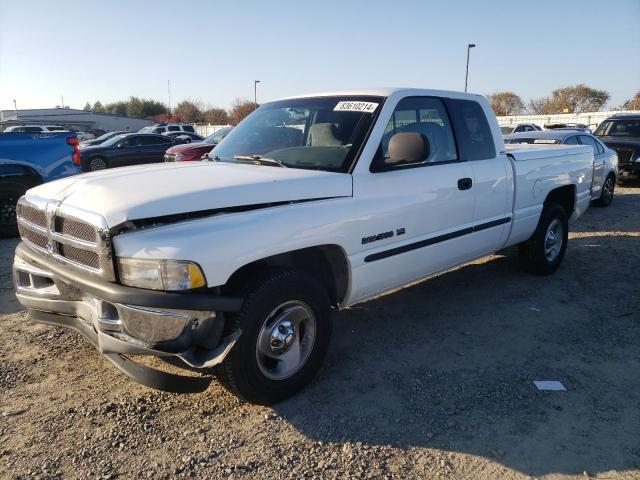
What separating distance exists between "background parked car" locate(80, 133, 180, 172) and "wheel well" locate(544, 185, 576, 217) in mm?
16034

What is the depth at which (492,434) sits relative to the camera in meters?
2.96

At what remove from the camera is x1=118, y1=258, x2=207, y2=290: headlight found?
2.61 m

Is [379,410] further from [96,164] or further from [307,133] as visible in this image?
[96,164]

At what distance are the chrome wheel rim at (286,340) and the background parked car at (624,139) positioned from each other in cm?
1286

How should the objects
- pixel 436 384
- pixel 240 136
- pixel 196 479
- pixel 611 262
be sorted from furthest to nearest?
pixel 611 262
pixel 240 136
pixel 436 384
pixel 196 479

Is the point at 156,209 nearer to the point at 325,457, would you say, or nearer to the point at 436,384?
the point at 325,457

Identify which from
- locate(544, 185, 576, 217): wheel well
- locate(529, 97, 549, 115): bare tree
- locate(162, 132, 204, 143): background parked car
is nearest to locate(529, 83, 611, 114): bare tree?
locate(529, 97, 549, 115): bare tree

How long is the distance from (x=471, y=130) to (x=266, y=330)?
9.31 ft

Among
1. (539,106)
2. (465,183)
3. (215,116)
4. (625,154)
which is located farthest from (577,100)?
(465,183)

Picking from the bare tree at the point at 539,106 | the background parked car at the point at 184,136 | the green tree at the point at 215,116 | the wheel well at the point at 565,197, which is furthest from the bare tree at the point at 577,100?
the wheel well at the point at 565,197

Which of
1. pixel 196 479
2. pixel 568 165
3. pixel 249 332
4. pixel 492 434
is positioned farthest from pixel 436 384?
pixel 568 165

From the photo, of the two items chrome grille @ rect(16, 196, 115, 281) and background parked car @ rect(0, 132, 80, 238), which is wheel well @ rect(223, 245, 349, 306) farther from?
background parked car @ rect(0, 132, 80, 238)

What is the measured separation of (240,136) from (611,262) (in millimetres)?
5074

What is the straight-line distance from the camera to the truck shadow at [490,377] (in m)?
2.90
